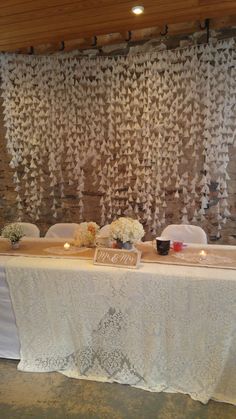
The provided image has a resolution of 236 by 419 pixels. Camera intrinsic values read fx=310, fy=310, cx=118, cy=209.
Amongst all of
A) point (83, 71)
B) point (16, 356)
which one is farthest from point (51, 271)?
point (83, 71)

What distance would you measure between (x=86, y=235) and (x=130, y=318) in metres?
0.70

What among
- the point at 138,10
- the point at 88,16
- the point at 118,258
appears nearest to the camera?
the point at 118,258

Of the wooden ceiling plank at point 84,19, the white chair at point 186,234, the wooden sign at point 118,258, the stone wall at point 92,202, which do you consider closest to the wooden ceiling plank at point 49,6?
the wooden ceiling plank at point 84,19

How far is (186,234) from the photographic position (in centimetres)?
253

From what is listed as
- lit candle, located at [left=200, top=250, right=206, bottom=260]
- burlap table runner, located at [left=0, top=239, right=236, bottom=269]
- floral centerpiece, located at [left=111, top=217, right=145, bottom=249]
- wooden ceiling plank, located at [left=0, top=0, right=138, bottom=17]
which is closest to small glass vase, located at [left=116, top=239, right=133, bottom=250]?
floral centerpiece, located at [left=111, top=217, right=145, bottom=249]

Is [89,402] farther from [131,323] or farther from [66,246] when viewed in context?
[66,246]

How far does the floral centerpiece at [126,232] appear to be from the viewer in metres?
1.90

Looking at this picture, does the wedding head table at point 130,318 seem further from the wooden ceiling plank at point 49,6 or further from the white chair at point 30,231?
the wooden ceiling plank at point 49,6

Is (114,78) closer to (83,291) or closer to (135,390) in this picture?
(83,291)

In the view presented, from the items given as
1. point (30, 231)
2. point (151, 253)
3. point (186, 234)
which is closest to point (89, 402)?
point (151, 253)

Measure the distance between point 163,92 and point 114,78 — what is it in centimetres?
57

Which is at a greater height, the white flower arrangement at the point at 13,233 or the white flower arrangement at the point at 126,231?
the white flower arrangement at the point at 126,231

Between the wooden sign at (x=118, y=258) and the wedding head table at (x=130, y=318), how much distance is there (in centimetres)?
5

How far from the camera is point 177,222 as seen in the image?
Answer: 3.39 meters
